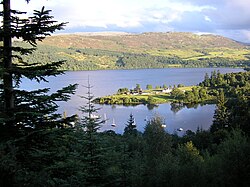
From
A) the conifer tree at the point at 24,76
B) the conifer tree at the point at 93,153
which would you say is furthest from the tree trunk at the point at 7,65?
the conifer tree at the point at 93,153

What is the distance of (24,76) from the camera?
6.17 m

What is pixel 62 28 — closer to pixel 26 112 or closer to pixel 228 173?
pixel 26 112

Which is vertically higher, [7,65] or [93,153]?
[7,65]

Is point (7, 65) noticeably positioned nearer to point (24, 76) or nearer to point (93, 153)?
point (24, 76)

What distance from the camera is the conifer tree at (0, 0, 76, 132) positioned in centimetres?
598

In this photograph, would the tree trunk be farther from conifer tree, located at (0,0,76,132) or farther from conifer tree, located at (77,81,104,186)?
conifer tree, located at (77,81,104,186)

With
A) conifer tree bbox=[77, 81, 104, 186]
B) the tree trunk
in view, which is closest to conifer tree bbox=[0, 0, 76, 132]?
the tree trunk

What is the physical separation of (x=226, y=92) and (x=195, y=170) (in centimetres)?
9057

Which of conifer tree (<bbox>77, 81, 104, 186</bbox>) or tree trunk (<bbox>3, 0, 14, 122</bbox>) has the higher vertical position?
tree trunk (<bbox>3, 0, 14, 122</bbox>)

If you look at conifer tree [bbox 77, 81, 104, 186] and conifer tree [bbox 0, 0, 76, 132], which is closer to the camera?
conifer tree [bbox 0, 0, 76, 132]

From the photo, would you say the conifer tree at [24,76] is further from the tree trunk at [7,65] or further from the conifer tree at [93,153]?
the conifer tree at [93,153]

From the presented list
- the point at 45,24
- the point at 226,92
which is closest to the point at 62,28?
the point at 45,24

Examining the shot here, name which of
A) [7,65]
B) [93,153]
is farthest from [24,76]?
[93,153]

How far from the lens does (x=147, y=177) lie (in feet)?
49.3
